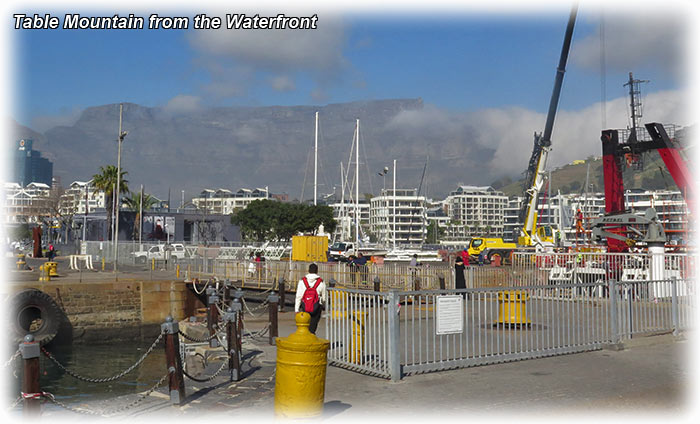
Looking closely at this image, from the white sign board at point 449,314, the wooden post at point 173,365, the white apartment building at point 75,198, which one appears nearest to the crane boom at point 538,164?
the white sign board at point 449,314

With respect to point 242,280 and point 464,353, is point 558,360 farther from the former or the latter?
point 242,280

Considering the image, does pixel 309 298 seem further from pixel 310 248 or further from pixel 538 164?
pixel 538 164

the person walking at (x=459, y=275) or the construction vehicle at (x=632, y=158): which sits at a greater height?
the construction vehicle at (x=632, y=158)

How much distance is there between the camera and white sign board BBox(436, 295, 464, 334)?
33.7 feet

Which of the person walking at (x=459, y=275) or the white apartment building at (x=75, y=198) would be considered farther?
the white apartment building at (x=75, y=198)

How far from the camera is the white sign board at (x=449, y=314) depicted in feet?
33.7

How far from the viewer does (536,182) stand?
48.2m

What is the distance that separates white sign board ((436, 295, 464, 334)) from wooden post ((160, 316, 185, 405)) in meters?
4.17

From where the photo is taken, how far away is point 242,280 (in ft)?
101

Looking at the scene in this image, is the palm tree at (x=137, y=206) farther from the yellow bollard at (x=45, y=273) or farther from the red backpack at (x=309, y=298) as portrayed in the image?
the red backpack at (x=309, y=298)

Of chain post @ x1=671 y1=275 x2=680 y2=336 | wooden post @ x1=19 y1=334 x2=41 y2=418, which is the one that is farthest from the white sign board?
chain post @ x1=671 y1=275 x2=680 y2=336

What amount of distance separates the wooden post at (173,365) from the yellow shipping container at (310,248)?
22.0 metres

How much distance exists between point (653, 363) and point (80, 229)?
9128cm

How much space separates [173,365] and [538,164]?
43.8 meters
